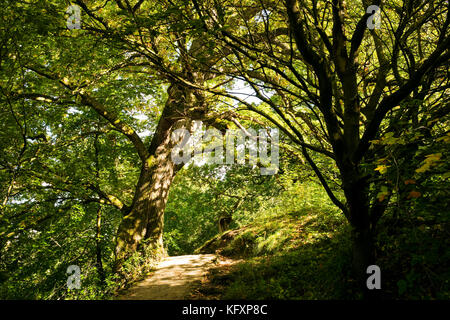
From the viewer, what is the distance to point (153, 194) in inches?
301

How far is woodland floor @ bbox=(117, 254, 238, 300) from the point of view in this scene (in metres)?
4.98

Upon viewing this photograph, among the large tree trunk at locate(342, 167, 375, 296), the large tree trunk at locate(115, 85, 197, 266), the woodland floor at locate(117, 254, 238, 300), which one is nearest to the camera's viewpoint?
the large tree trunk at locate(342, 167, 375, 296)

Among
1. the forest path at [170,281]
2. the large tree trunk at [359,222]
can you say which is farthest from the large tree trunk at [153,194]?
the large tree trunk at [359,222]

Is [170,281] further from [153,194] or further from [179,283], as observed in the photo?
[153,194]

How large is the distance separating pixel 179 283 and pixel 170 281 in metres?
0.31

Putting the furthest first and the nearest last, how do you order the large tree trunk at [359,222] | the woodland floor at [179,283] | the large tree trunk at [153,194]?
the large tree trunk at [153,194] < the woodland floor at [179,283] < the large tree trunk at [359,222]

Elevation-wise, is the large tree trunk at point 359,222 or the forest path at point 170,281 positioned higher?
the large tree trunk at point 359,222

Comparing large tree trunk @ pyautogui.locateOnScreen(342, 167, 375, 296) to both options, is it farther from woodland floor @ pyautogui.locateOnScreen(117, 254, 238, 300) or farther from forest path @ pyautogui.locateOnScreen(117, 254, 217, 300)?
forest path @ pyautogui.locateOnScreen(117, 254, 217, 300)

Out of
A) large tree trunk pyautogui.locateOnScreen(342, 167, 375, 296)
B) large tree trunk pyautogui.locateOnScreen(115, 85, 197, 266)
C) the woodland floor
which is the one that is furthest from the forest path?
large tree trunk pyautogui.locateOnScreen(342, 167, 375, 296)

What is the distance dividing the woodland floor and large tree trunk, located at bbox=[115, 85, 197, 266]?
989 millimetres

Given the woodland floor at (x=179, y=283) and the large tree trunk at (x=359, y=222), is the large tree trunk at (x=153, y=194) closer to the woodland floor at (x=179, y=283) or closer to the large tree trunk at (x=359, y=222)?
the woodland floor at (x=179, y=283)

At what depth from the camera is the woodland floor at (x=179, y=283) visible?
498 cm
